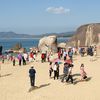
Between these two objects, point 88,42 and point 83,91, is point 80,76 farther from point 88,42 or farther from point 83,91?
point 88,42

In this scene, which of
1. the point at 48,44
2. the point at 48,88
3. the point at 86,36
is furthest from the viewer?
the point at 86,36

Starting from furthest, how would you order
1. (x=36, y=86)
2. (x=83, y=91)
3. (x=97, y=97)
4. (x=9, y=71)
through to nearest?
(x=9, y=71) → (x=36, y=86) → (x=83, y=91) → (x=97, y=97)

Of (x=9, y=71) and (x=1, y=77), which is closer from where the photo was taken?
(x=1, y=77)

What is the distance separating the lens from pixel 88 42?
72.1 metres

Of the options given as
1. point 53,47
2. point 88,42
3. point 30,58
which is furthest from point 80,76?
point 88,42

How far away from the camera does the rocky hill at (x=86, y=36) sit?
71.6m

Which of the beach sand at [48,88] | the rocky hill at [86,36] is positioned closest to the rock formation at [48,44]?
the rocky hill at [86,36]

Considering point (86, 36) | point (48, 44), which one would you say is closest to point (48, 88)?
point (48, 44)

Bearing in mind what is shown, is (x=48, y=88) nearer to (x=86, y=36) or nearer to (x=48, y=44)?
(x=48, y=44)

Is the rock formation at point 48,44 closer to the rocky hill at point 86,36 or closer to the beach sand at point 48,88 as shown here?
the rocky hill at point 86,36

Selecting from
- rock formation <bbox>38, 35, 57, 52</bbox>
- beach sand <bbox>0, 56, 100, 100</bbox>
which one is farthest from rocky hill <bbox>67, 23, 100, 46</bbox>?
beach sand <bbox>0, 56, 100, 100</bbox>

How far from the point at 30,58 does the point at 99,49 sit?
8127 mm

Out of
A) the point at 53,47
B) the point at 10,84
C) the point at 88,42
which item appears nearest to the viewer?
the point at 10,84

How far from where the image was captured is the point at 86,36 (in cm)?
7394
